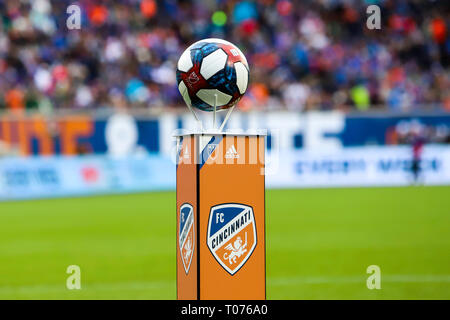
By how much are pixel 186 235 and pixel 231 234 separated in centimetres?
35

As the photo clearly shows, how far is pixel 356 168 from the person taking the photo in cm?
2061

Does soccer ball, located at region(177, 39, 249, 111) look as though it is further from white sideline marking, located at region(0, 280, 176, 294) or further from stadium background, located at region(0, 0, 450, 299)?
stadium background, located at region(0, 0, 450, 299)

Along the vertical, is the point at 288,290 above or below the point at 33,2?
below

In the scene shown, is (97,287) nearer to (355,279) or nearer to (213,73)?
(355,279)

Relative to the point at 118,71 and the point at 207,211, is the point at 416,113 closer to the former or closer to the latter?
the point at 118,71

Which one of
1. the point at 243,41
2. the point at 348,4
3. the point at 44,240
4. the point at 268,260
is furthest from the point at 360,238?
the point at 348,4

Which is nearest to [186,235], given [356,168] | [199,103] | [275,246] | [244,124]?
[199,103]

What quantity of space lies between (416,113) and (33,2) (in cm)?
1173

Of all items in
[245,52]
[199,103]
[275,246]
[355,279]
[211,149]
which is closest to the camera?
[211,149]

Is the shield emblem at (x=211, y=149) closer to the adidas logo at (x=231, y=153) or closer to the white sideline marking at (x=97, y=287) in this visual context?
the adidas logo at (x=231, y=153)

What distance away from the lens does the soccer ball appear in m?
5.38

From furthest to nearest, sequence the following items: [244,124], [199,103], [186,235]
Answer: [244,124]
[199,103]
[186,235]

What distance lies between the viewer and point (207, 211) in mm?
5105

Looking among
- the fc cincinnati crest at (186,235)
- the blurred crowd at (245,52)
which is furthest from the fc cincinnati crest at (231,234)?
the blurred crowd at (245,52)
